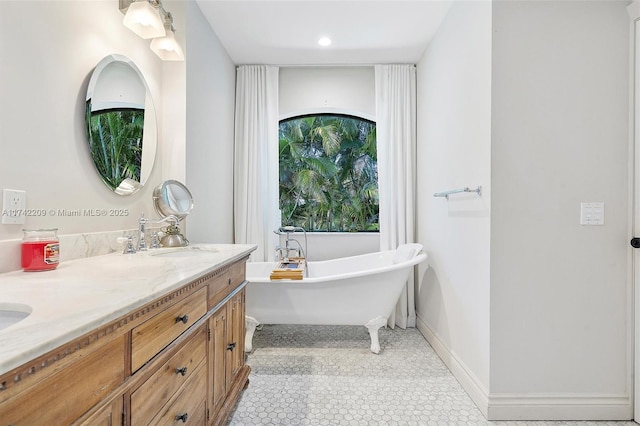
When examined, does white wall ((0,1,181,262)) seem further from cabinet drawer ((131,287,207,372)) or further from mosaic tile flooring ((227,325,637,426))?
mosaic tile flooring ((227,325,637,426))

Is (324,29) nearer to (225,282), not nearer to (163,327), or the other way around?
(225,282)

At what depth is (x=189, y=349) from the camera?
1.30 m

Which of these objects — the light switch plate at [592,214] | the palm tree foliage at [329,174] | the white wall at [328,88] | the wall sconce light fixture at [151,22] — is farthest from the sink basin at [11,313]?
the palm tree foliage at [329,174]

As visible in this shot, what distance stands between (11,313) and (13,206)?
0.62 meters

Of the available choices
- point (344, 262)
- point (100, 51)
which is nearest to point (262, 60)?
point (100, 51)

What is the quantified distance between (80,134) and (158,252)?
664mm

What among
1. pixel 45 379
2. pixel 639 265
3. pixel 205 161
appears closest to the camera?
pixel 45 379

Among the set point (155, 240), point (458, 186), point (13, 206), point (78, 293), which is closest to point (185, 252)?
point (155, 240)

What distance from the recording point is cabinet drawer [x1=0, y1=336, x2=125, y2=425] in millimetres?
574

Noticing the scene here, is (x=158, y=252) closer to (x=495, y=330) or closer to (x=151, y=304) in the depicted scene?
(x=151, y=304)

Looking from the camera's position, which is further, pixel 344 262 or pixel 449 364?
pixel 344 262

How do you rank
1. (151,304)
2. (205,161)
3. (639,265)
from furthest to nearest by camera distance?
(205,161) < (639,265) < (151,304)

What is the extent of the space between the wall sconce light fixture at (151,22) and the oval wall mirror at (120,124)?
0.58 ft

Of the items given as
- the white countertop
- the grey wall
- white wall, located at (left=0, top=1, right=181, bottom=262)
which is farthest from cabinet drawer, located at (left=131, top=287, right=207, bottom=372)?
the grey wall
